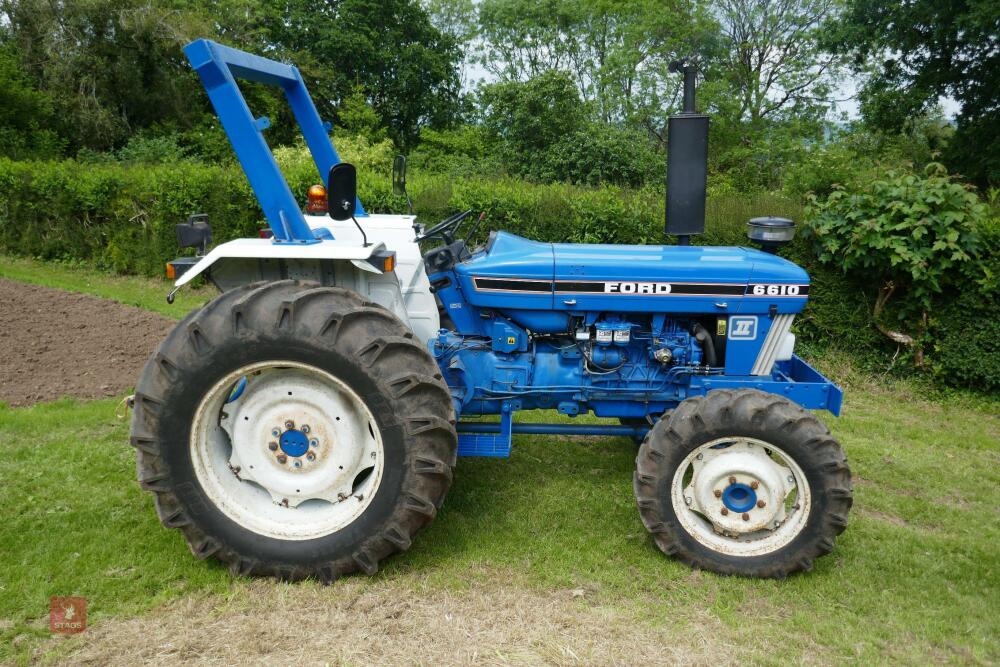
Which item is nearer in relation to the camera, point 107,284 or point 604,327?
point 604,327

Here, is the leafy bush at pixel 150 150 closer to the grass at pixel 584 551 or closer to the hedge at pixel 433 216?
the hedge at pixel 433 216

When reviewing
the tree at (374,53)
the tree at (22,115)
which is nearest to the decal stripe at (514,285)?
the tree at (22,115)

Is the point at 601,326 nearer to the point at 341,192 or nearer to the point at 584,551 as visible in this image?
the point at 584,551

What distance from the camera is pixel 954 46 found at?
11477mm

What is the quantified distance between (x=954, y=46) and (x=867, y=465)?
974cm

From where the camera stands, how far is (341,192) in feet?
10.3

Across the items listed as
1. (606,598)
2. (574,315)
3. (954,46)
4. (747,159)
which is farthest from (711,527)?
(747,159)

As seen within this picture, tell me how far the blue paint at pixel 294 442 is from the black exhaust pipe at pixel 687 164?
2293 mm

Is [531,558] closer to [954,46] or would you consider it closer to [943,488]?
[943,488]

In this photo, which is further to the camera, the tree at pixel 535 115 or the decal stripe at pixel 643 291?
the tree at pixel 535 115

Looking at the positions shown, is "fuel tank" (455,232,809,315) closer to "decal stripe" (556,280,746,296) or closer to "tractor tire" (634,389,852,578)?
"decal stripe" (556,280,746,296)

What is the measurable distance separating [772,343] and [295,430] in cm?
239

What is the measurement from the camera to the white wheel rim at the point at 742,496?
3330 mm

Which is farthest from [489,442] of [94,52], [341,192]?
[94,52]
